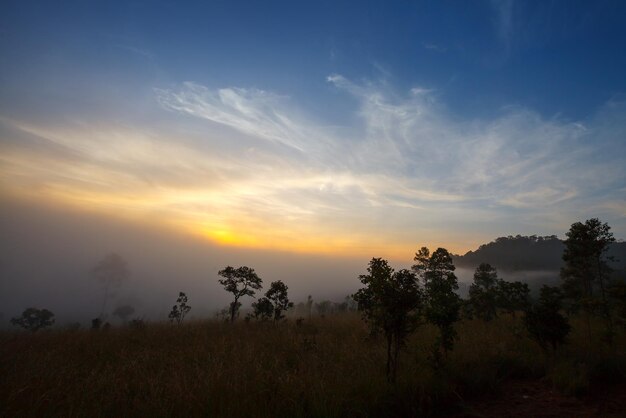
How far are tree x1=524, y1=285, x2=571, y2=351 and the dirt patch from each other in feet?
11.3

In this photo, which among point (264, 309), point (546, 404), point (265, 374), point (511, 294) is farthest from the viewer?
point (264, 309)

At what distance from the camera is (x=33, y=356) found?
11.5 metres

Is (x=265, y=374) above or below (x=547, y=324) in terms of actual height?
below

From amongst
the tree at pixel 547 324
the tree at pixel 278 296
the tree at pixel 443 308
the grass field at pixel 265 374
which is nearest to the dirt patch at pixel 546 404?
the grass field at pixel 265 374

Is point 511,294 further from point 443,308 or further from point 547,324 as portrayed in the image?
point 443,308

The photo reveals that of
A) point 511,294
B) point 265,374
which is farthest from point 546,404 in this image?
point 511,294

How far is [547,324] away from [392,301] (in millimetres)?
10020

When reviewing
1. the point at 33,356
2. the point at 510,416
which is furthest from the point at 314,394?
the point at 33,356

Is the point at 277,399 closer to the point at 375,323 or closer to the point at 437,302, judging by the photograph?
the point at 375,323

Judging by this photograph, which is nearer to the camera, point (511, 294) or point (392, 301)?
point (392, 301)

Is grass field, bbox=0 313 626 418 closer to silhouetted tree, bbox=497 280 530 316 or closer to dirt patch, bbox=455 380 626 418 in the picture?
dirt patch, bbox=455 380 626 418

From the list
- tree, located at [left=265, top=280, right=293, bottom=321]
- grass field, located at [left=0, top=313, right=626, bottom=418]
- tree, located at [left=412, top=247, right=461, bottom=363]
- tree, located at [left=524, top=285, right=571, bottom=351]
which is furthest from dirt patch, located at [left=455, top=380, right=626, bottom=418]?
tree, located at [left=265, top=280, right=293, bottom=321]

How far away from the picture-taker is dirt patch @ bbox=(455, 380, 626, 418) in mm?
8265

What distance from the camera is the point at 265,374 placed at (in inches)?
372
